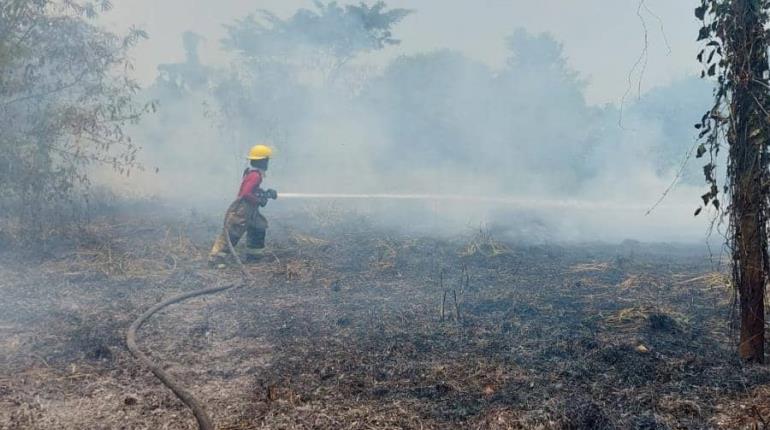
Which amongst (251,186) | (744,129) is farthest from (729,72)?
(251,186)

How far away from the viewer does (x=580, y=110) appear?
2467 cm

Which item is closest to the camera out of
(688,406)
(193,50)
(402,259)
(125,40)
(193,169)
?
(688,406)

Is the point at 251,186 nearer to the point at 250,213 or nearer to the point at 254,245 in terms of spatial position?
the point at 250,213

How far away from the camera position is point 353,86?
26234mm

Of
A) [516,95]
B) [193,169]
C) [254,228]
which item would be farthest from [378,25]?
[254,228]

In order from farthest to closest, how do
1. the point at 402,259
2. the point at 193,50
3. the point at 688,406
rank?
the point at 193,50
the point at 402,259
the point at 688,406

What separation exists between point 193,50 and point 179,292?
20969 mm

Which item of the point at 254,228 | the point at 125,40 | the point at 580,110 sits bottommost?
the point at 254,228

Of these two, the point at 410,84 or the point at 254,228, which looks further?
the point at 410,84

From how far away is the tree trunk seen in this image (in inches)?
149

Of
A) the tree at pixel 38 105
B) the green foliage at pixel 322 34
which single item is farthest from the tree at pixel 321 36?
the tree at pixel 38 105

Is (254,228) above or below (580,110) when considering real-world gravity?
below

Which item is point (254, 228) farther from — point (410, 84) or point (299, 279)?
point (410, 84)

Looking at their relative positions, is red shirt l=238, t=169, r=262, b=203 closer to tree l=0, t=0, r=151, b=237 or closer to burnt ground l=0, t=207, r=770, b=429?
burnt ground l=0, t=207, r=770, b=429
